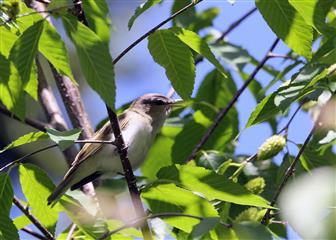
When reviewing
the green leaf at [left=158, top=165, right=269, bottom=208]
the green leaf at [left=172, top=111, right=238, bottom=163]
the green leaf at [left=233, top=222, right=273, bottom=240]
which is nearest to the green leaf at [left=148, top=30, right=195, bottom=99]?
the green leaf at [left=158, top=165, right=269, bottom=208]

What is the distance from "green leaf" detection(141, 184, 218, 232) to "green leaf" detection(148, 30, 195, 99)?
0.31 metres

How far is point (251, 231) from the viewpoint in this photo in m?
1.89

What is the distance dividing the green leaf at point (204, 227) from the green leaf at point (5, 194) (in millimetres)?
758

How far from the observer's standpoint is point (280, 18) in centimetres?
203

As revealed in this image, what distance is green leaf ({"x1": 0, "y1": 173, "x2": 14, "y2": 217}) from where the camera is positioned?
7.54ft

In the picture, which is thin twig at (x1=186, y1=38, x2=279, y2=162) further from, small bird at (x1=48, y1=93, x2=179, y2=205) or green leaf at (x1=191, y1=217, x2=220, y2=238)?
green leaf at (x1=191, y1=217, x2=220, y2=238)

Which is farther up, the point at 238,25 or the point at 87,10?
the point at 87,10

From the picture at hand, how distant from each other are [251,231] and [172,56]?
64 centimetres

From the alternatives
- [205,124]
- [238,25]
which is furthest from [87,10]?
[238,25]

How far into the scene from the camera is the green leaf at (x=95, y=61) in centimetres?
186

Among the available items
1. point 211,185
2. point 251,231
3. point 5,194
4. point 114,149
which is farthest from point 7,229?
point 114,149

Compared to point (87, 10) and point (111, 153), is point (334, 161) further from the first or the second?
point (87, 10)

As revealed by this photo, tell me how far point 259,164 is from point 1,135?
4910 millimetres

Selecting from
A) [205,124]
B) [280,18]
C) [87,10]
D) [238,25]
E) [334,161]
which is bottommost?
[334,161]
